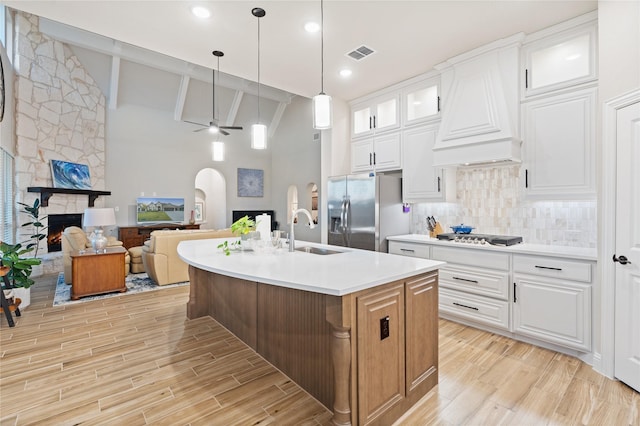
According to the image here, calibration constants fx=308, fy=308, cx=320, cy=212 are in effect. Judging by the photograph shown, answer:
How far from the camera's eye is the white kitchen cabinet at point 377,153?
4.35 metres

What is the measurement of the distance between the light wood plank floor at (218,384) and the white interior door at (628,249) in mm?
228

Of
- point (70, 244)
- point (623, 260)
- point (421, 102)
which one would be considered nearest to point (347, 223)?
point (421, 102)

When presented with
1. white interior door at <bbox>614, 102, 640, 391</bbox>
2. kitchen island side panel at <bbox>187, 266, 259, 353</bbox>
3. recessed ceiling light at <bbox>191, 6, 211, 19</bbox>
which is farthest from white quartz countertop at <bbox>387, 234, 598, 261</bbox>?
recessed ceiling light at <bbox>191, 6, 211, 19</bbox>

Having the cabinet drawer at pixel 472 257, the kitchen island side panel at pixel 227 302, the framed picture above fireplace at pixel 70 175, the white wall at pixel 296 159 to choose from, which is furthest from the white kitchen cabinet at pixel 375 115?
the framed picture above fireplace at pixel 70 175

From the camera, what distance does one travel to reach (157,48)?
3418 millimetres

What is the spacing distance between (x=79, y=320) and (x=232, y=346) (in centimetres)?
202

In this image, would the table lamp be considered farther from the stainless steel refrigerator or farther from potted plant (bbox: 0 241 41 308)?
the stainless steel refrigerator

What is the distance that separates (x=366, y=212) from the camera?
13.9 feet

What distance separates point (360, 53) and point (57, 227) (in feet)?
22.3

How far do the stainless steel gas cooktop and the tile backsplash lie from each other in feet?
0.84

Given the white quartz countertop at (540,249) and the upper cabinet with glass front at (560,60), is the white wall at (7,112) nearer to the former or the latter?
the white quartz countertop at (540,249)

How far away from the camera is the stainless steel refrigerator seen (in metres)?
4.13

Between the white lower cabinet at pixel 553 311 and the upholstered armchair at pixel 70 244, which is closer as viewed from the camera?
the white lower cabinet at pixel 553 311

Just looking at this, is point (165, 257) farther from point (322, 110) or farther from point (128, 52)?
point (128, 52)
